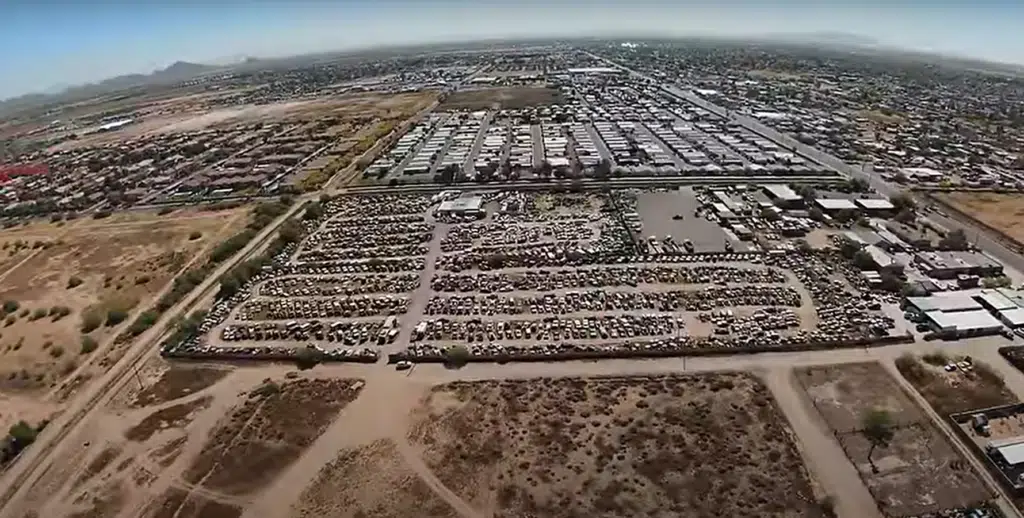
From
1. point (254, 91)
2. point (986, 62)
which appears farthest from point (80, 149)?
point (986, 62)

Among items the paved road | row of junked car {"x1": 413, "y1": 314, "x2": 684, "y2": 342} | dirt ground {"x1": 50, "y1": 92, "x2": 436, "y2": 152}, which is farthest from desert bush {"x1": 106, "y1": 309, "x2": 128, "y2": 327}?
dirt ground {"x1": 50, "y1": 92, "x2": 436, "y2": 152}

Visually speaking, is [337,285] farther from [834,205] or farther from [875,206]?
[875,206]

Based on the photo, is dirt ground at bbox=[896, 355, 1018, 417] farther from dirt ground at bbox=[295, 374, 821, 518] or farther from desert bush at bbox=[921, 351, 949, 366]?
dirt ground at bbox=[295, 374, 821, 518]

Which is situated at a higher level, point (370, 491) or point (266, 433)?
→ point (266, 433)

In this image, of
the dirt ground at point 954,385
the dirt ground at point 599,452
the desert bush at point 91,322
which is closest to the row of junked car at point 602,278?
the dirt ground at point 954,385

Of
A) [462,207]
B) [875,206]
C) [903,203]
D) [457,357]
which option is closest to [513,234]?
[462,207]

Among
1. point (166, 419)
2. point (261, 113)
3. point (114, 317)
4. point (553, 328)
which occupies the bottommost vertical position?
point (166, 419)

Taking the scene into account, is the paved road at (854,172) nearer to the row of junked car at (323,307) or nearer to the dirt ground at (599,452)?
the dirt ground at (599,452)
